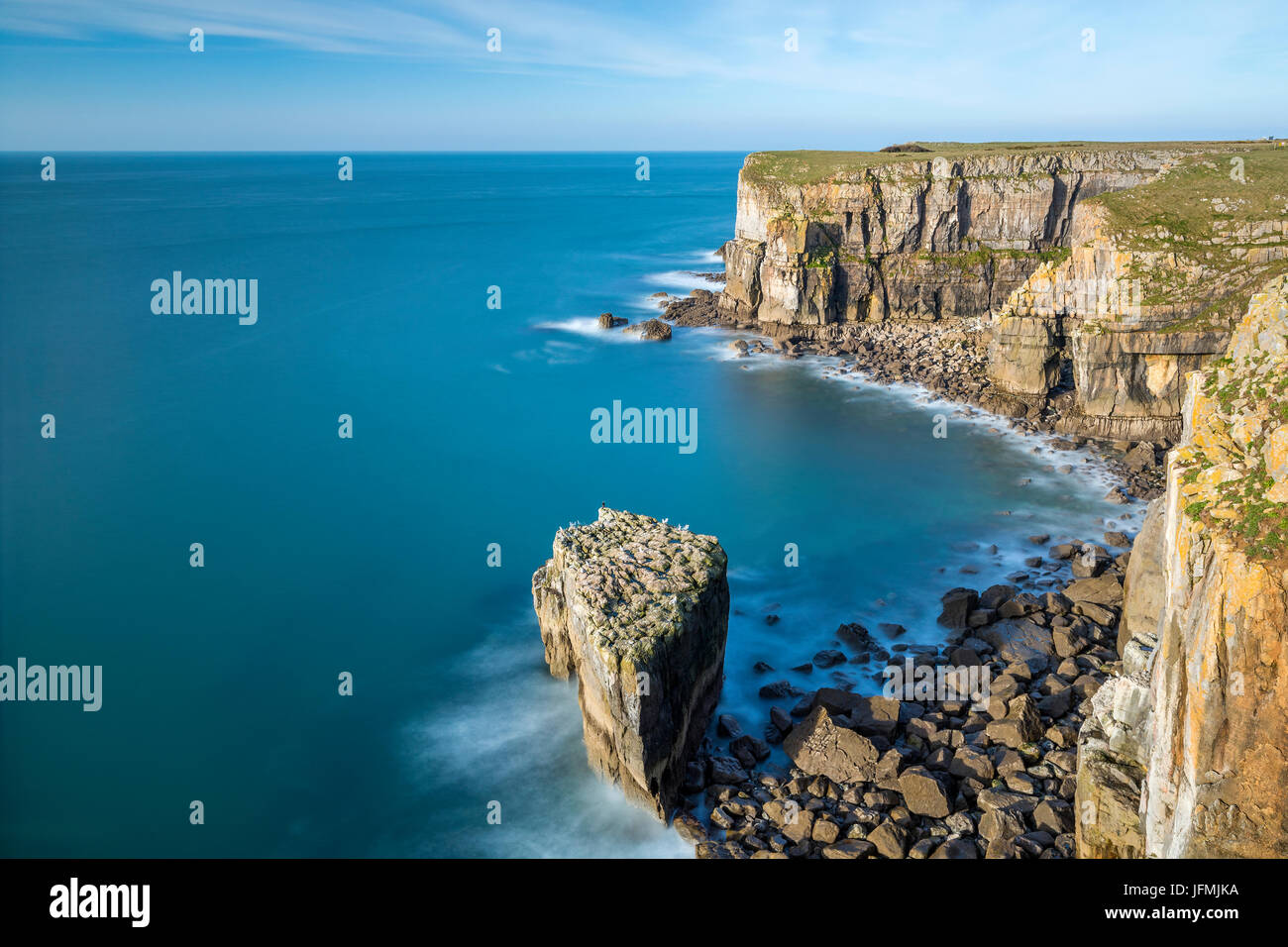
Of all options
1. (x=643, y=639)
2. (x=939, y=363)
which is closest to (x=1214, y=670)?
(x=643, y=639)

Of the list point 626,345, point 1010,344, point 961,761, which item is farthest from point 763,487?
point 626,345

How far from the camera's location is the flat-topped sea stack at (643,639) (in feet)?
74.4

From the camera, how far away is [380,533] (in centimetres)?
4222

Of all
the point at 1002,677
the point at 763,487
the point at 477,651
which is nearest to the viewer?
the point at 1002,677

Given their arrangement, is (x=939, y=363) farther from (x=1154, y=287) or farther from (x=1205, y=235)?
(x=1205, y=235)

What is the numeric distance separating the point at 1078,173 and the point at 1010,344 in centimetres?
2445

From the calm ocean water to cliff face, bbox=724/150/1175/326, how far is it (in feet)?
31.4

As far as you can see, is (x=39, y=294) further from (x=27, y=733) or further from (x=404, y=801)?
(x=404, y=801)

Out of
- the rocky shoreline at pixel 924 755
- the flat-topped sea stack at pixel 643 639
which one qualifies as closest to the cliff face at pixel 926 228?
the rocky shoreline at pixel 924 755

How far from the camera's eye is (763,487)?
47.3 metres

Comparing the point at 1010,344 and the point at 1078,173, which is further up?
the point at 1078,173

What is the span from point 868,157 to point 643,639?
69.6m

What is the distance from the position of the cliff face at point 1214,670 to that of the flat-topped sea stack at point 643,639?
10161 millimetres

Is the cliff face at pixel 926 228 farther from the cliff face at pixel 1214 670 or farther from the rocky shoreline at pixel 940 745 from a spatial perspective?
the cliff face at pixel 1214 670
